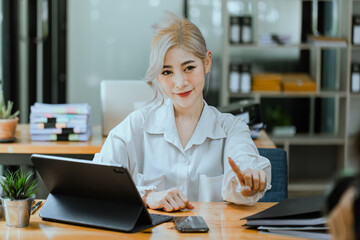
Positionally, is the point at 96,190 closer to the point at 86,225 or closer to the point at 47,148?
the point at 86,225

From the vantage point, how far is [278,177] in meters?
2.13

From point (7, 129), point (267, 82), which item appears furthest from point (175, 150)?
point (267, 82)

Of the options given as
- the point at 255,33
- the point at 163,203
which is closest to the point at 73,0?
the point at 255,33

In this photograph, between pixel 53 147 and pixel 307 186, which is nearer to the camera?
pixel 53 147

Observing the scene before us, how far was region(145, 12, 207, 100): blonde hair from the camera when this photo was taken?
2.01 meters

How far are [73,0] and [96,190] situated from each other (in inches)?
158

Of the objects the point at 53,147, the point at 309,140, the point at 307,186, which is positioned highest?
the point at 53,147

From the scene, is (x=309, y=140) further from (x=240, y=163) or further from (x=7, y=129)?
(x=240, y=163)

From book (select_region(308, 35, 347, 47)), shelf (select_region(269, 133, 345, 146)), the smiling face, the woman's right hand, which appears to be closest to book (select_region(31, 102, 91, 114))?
the smiling face

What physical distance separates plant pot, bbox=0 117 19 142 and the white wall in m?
2.25

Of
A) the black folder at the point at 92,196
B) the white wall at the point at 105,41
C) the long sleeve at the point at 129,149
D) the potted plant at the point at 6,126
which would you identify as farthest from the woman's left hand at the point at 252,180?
the white wall at the point at 105,41

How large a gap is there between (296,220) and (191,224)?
296mm

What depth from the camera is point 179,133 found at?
2123mm

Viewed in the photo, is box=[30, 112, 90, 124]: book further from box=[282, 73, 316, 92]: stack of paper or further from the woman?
box=[282, 73, 316, 92]: stack of paper
